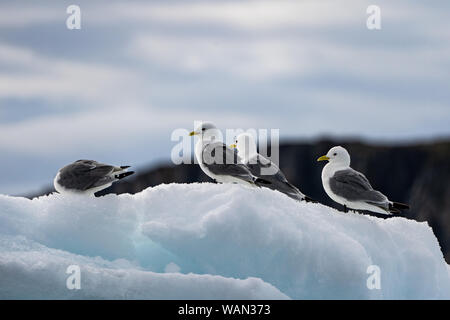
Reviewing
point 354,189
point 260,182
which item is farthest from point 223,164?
point 354,189

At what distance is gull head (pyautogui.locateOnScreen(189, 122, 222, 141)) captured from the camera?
13.9 m

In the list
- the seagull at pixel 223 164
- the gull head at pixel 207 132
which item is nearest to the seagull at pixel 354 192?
the seagull at pixel 223 164

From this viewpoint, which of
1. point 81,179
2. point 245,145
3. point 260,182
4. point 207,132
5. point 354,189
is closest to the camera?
point 81,179

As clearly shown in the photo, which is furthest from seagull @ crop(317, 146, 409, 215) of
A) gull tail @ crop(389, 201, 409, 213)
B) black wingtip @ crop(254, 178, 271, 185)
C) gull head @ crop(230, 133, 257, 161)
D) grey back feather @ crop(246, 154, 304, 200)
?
gull head @ crop(230, 133, 257, 161)

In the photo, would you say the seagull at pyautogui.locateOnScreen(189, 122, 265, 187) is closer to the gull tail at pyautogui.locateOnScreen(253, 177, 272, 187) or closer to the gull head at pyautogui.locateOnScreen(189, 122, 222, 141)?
the gull tail at pyautogui.locateOnScreen(253, 177, 272, 187)

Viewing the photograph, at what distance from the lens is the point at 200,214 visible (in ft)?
39.6

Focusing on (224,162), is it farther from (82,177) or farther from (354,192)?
(82,177)

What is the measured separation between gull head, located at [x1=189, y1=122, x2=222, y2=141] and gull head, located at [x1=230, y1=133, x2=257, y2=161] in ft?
1.90

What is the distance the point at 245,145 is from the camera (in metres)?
14.4

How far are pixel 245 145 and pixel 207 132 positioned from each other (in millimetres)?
925

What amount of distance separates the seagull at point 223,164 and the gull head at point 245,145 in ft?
2.18

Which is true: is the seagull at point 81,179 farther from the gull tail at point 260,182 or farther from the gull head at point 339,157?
the gull head at point 339,157
